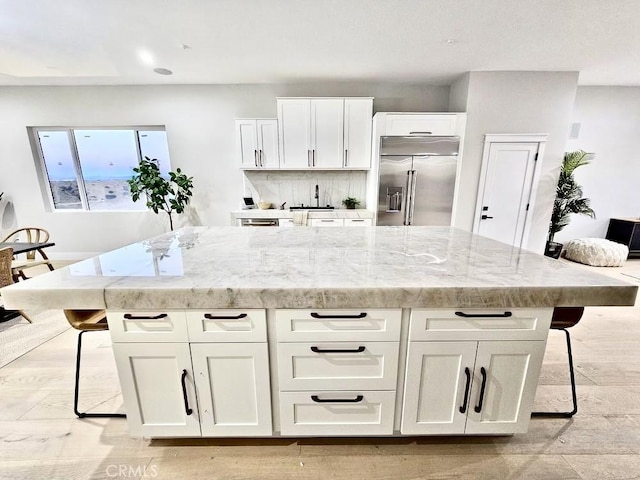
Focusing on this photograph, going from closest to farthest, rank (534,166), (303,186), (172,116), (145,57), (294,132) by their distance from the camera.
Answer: (145,57) → (534,166) → (294,132) → (172,116) → (303,186)

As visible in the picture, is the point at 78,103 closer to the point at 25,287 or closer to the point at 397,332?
the point at 25,287

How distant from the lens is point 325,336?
111 centimetres

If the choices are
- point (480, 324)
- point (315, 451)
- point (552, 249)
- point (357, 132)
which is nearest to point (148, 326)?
point (315, 451)

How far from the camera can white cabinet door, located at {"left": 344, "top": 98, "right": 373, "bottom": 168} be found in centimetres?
380

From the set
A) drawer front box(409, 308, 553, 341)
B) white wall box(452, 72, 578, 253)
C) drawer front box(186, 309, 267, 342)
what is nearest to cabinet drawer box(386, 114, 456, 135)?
white wall box(452, 72, 578, 253)

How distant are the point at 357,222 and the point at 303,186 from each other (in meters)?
1.17

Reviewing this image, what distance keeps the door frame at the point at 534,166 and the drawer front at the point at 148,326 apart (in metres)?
4.02

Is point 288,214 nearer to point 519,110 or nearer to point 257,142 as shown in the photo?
point 257,142

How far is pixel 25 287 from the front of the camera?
0.98m

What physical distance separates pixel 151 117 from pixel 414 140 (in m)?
3.97

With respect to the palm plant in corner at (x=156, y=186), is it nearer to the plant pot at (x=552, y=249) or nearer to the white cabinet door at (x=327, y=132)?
the white cabinet door at (x=327, y=132)

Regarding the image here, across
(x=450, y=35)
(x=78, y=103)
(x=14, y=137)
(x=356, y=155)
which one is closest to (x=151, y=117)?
(x=78, y=103)

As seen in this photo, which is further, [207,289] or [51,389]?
[51,389]

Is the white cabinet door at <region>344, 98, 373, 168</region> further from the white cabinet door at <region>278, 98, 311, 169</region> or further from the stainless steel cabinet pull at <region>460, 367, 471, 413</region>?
the stainless steel cabinet pull at <region>460, 367, 471, 413</region>
